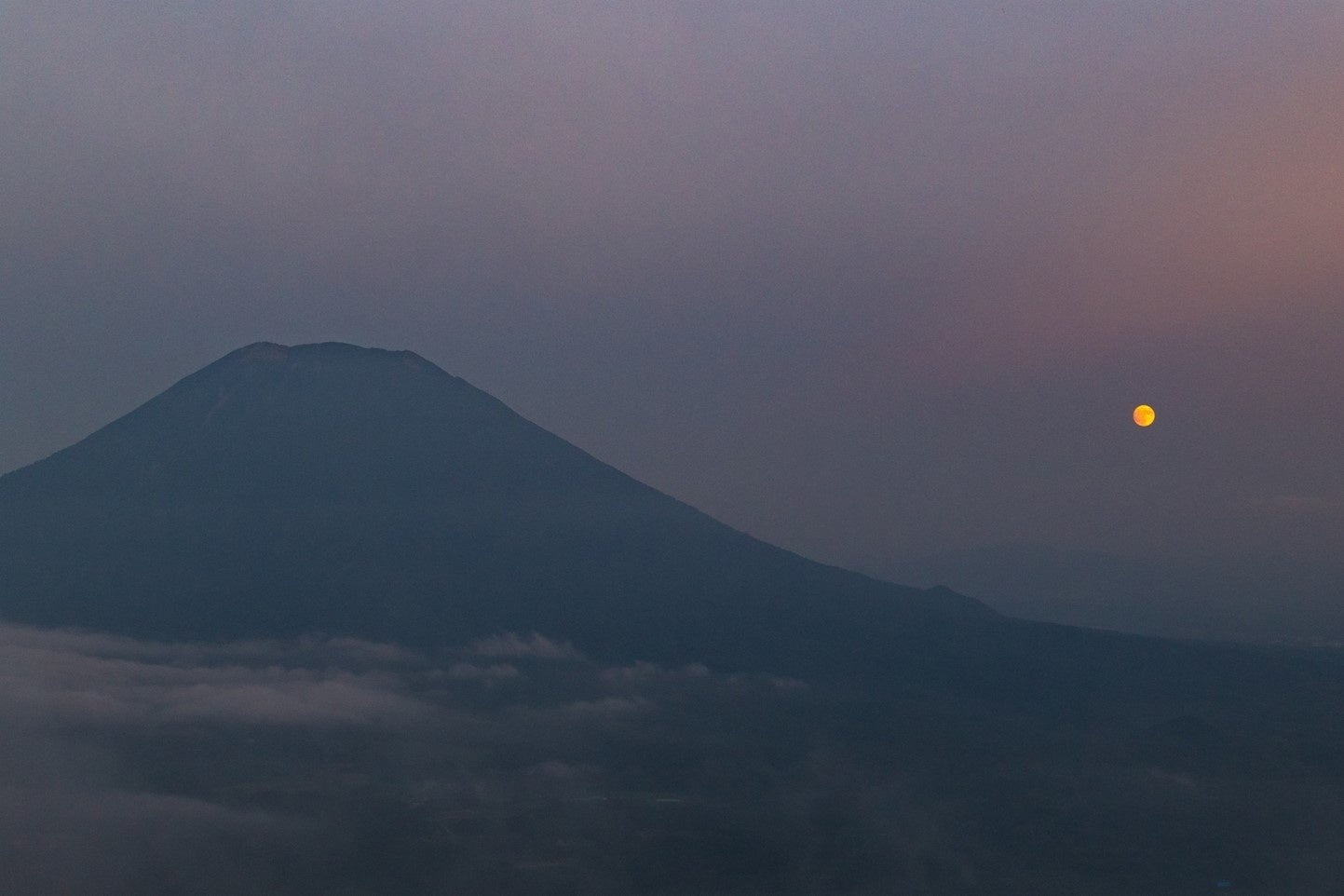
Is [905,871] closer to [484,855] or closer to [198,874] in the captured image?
[484,855]

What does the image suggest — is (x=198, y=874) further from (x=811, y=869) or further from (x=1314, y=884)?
(x=1314, y=884)

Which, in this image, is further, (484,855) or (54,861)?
(484,855)

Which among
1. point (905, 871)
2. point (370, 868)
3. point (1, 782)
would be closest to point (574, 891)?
point (370, 868)

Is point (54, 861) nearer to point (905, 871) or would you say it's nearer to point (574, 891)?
point (574, 891)

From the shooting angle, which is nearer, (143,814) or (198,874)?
(198,874)

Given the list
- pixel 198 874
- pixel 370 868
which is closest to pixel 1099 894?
pixel 370 868

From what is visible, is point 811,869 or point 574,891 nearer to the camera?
point 574,891
